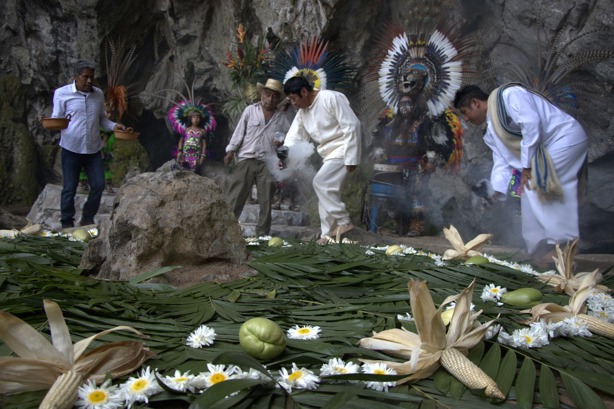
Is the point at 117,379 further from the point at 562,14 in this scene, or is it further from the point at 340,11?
the point at 340,11

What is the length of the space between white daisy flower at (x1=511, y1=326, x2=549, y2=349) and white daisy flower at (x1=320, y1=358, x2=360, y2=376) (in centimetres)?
62

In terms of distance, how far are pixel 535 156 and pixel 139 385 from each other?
388cm

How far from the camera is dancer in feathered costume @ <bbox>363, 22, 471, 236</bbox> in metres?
7.49

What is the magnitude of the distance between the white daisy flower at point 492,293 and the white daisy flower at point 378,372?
1.01m

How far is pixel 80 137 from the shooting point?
5887mm

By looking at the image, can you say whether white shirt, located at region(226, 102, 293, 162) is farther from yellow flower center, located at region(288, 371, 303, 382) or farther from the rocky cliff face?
yellow flower center, located at region(288, 371, 303, 382)

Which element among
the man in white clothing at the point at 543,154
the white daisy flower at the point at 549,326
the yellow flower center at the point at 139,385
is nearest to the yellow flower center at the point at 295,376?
the yellow flower center at the point at 139,385

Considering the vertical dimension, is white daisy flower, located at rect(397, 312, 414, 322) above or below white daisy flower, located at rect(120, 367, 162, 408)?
above

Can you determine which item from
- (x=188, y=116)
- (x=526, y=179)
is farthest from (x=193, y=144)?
(x=526, y=179)

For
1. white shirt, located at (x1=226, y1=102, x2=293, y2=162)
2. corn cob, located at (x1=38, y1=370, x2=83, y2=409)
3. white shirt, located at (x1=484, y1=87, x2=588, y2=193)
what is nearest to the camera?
corn cob, located at (x1=38, y1=370, x2=83, y2=409)

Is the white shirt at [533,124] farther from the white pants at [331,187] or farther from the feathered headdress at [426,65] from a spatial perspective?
the feathered headdress at [426,65]

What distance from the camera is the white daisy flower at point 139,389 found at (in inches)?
50.8

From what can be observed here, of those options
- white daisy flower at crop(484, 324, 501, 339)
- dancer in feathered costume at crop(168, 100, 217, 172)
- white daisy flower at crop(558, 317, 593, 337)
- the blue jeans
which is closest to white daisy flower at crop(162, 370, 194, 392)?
white daisy flower at crop(484, 324, 501, 339)

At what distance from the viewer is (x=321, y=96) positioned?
5.58 m
